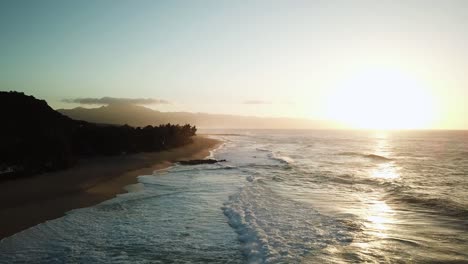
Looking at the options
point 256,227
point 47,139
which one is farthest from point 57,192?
point 256,227

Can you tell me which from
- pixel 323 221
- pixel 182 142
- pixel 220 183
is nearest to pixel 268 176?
pixel 220 183

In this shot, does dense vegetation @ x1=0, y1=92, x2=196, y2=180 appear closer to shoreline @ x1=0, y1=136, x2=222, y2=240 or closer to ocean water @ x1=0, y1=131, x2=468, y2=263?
shoreline @ x1=0, y1=136, x2=222, y2=240

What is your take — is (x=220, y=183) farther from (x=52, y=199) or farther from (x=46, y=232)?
(x=46, y=232)

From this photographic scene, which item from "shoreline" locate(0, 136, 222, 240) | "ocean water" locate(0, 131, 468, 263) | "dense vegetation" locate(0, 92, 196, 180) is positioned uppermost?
"dense vegetation" locate(0, 92, 196, 180)

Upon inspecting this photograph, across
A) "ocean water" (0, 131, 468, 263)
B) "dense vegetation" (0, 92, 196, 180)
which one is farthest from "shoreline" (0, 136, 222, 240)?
"dense vegetation" (0, 92, 196, 180)

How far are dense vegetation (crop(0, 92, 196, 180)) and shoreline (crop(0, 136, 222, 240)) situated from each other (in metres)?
1.03

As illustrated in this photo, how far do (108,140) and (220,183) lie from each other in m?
17.8

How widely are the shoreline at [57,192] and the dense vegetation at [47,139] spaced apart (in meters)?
1.03

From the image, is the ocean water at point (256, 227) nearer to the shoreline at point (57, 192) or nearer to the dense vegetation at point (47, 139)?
the shoreline at point (57, 192)

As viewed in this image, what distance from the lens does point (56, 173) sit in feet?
73.1

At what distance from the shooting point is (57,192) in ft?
55.5

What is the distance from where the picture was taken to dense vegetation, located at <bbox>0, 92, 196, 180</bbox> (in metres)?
20.7

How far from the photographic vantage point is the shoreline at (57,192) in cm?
1242

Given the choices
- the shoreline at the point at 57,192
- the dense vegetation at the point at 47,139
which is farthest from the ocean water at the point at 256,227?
the dense vegetation at the point at 47,139
